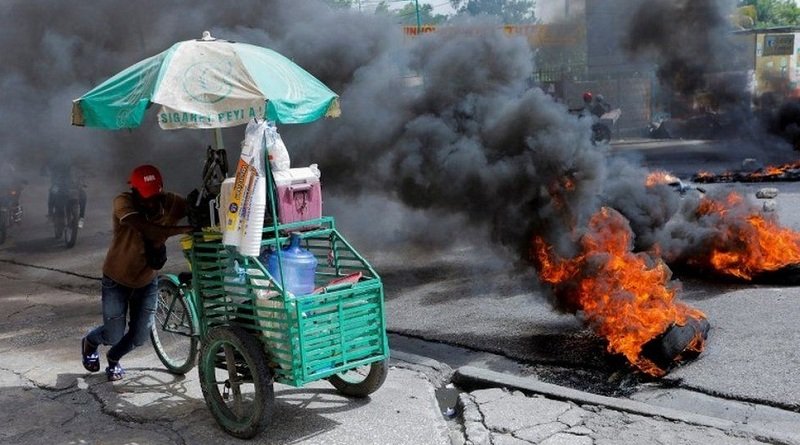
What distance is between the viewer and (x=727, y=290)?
6.71 m

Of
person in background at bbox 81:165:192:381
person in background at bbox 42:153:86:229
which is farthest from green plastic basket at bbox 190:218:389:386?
person in background at bbox 42:153:86:229

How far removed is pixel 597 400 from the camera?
4473 millimetres

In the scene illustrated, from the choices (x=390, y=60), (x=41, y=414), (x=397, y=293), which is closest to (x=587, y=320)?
(x=397, y=293)

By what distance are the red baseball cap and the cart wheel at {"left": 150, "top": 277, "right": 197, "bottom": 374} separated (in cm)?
96

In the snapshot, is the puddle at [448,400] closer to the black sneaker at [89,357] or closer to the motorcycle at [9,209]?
the black sneaker at [89,357]

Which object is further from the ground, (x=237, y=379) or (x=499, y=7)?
(x=499, y=7)

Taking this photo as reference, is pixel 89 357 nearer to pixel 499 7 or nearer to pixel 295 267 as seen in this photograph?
pixel 295 267

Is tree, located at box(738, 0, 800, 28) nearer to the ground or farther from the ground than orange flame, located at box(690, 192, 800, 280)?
farther from the ground

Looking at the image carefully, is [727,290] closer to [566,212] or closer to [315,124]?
[566,212]

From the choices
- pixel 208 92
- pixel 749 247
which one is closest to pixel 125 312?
pixel 208 92

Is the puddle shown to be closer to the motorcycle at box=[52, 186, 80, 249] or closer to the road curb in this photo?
the road curb

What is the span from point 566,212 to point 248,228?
12.9ft

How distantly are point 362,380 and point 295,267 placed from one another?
0.89m

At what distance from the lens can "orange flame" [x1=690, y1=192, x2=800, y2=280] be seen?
6.90 meters
